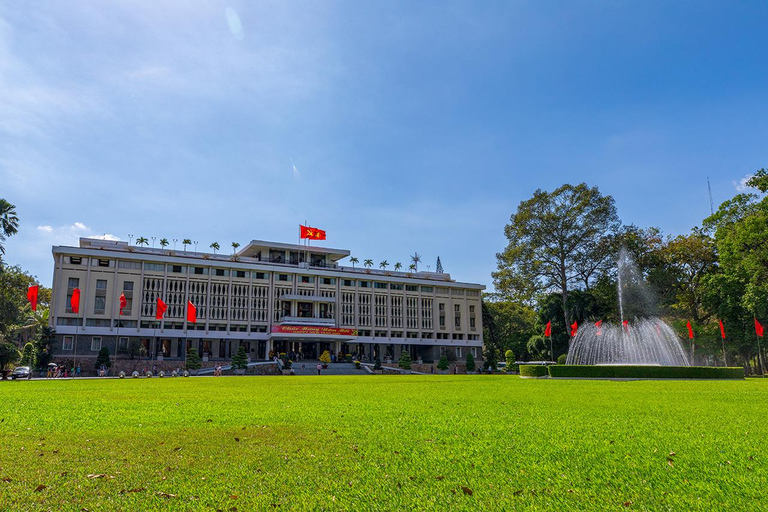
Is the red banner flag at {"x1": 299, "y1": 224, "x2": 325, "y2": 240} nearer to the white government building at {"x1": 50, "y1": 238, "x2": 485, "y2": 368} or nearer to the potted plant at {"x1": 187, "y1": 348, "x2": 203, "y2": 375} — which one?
the white government building at {"x1": 50, "y1": 238, "x2": 485, "y2": 368}

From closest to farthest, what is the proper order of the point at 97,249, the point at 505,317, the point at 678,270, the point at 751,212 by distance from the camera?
1. the point at 751,212
2. the point at 678,270
3. the point at 97,249
4. the point at 505,317

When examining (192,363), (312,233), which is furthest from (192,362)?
(312,233)

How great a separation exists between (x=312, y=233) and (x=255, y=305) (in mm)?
11604

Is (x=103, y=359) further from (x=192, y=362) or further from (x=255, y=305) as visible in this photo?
(x=255, y=305)

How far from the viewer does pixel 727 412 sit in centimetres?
1015

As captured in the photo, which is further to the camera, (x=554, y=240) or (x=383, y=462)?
(x=554, y=240)

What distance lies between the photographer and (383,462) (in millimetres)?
5441

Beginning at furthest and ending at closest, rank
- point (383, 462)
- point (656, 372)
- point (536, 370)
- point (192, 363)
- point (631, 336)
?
point (192, 363) < point (631, 336) < point (536, 370) < point (656, 372) < point (383, 462)

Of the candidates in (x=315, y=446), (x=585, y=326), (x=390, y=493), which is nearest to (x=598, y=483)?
(x=390, y=493)

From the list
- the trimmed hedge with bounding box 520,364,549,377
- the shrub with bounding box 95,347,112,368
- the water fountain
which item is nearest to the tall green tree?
the water fountain

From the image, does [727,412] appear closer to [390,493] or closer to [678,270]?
[390,493]

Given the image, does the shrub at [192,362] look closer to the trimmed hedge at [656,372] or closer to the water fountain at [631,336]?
the water fountain at [631,336]

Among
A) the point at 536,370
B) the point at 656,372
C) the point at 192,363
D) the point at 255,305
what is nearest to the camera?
the point at 656,372

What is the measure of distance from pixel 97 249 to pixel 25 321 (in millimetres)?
14652
